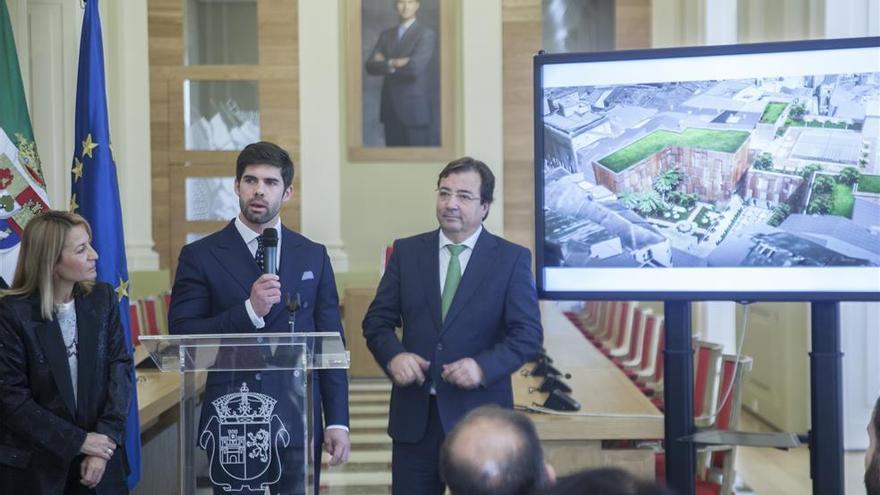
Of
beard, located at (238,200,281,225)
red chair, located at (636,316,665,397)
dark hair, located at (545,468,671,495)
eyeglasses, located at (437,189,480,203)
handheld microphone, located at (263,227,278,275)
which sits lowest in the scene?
red chair, located at (636,316,665,397)

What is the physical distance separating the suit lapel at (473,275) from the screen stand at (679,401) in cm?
69

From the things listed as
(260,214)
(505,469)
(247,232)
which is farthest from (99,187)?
(505,469)

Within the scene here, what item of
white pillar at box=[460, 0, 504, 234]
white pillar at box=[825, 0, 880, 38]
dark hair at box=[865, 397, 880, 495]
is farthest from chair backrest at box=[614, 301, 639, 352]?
dark hair at box=[865, 397, 880, 495]

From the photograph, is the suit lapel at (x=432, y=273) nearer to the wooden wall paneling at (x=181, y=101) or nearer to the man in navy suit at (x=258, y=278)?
the man in navy suit at (x=258, y=278)

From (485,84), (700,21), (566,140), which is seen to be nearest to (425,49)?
(485,84)

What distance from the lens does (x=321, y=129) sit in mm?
12094

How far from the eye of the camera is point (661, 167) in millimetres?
3654

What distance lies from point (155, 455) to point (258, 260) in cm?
287

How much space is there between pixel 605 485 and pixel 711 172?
2.48 metres

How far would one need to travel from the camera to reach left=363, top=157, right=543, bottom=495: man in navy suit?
344 cm

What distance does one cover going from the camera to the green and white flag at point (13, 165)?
15.2ft

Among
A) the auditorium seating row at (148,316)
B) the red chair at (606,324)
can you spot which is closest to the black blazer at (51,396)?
the auditorium seating row at (148,316)

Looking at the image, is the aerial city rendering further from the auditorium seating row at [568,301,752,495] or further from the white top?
the white top

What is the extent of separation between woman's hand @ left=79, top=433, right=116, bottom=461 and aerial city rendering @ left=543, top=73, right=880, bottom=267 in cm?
160
